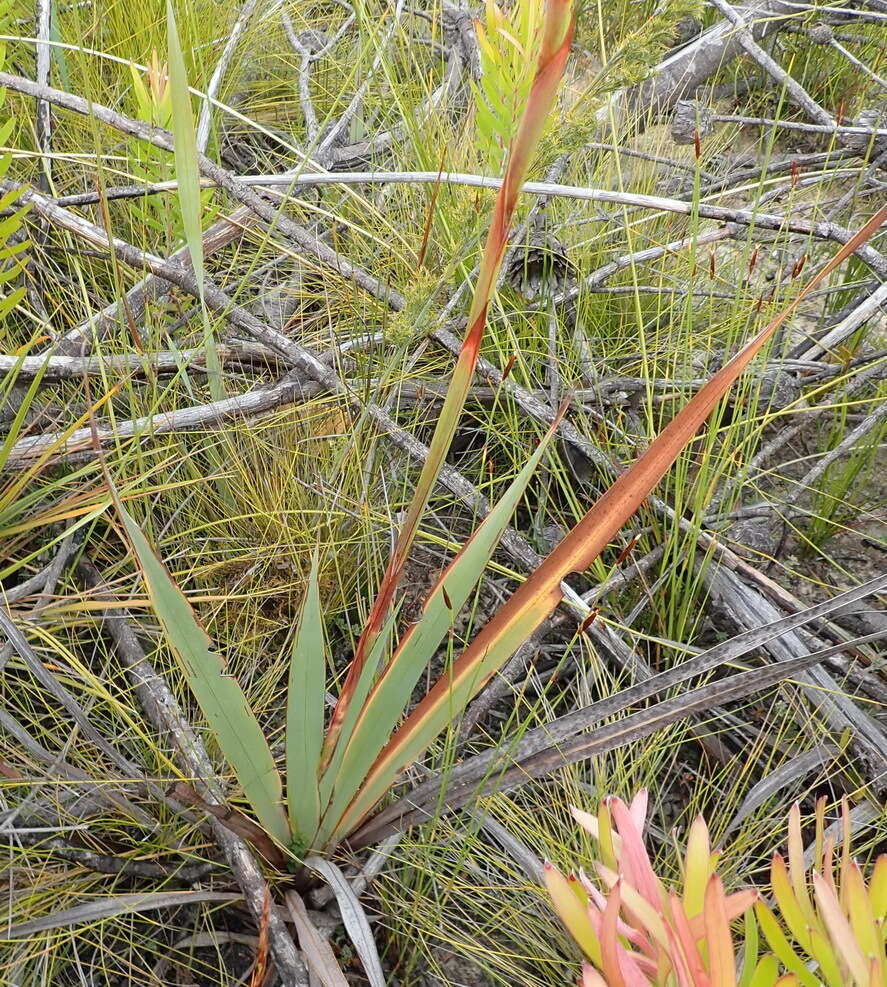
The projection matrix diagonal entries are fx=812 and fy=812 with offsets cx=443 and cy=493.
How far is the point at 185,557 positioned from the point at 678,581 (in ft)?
2.13

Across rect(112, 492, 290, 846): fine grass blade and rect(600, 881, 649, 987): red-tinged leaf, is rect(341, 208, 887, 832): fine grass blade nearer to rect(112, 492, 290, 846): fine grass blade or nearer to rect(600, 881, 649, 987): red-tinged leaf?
rect(112, 492, 290, 846): fine grass blade

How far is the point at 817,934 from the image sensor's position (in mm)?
503

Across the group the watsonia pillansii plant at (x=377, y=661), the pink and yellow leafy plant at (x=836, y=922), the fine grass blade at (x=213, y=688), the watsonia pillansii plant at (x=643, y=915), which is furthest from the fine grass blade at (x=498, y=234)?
the pink and yellow leafy plant at (x=836, y=922)

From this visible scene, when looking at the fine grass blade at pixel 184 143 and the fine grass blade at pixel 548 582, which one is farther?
the fine grass blade at pixel 184 143

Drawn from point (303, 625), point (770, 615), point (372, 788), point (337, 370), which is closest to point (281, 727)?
point (372, 788)

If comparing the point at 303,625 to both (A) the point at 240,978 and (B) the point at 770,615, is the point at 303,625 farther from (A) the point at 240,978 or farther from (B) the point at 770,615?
(B) the point at 770,615

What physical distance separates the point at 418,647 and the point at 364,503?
339 mm

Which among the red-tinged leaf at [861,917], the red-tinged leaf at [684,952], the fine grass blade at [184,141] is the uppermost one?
the fine grass blade at [184,141]

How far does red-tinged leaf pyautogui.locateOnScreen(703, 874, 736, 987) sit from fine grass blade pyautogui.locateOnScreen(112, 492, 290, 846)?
1.27ft

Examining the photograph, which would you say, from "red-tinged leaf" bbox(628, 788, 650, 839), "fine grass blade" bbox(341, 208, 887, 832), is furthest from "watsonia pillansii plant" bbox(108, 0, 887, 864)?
"red-tinged leaf" bbox(628, 788, 650, 839)

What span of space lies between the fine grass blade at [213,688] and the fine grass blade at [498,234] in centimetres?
11

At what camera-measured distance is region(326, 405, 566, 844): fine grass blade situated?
0.69 meters

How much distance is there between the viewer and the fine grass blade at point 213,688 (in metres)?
0.64

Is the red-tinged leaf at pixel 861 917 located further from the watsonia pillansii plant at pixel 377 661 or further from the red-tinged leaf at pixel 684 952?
the watsonia pillansii plant at pixel 377 661
